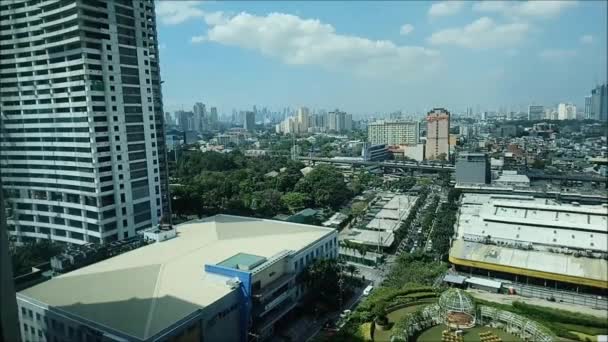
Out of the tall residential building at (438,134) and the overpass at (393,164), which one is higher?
the tall residential building at (438,134)

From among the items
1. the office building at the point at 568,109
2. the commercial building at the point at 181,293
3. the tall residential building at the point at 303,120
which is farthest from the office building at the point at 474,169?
the tall residential building at the point at 303,120

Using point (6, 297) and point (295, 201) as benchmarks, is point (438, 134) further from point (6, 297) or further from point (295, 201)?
point (6, 297)

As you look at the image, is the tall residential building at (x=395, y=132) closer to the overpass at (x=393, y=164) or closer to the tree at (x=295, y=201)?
the overpass at (x=393, y=164)

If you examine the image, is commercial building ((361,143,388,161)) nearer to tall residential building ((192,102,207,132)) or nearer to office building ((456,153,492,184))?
office building ((456,153,492,184))

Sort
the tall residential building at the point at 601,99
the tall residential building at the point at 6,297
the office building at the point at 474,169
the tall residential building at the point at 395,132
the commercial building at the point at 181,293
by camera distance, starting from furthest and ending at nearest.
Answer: the tall residential building at the point at 395,132 < the office building at the point at 474,169 < the commercial building at the point at 181,293 < the tall residential building at the point at 601,99 < the tall residential building at the point at 6,297

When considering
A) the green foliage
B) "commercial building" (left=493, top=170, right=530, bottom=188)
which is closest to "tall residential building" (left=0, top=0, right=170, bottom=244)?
the green foliage

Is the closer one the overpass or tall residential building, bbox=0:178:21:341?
tall residential building, bbox=0:178:21:341

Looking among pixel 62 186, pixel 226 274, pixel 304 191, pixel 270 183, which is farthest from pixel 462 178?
pixel 62 186

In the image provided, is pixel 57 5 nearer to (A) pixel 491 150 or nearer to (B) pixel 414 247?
(B) pixel 414 247
